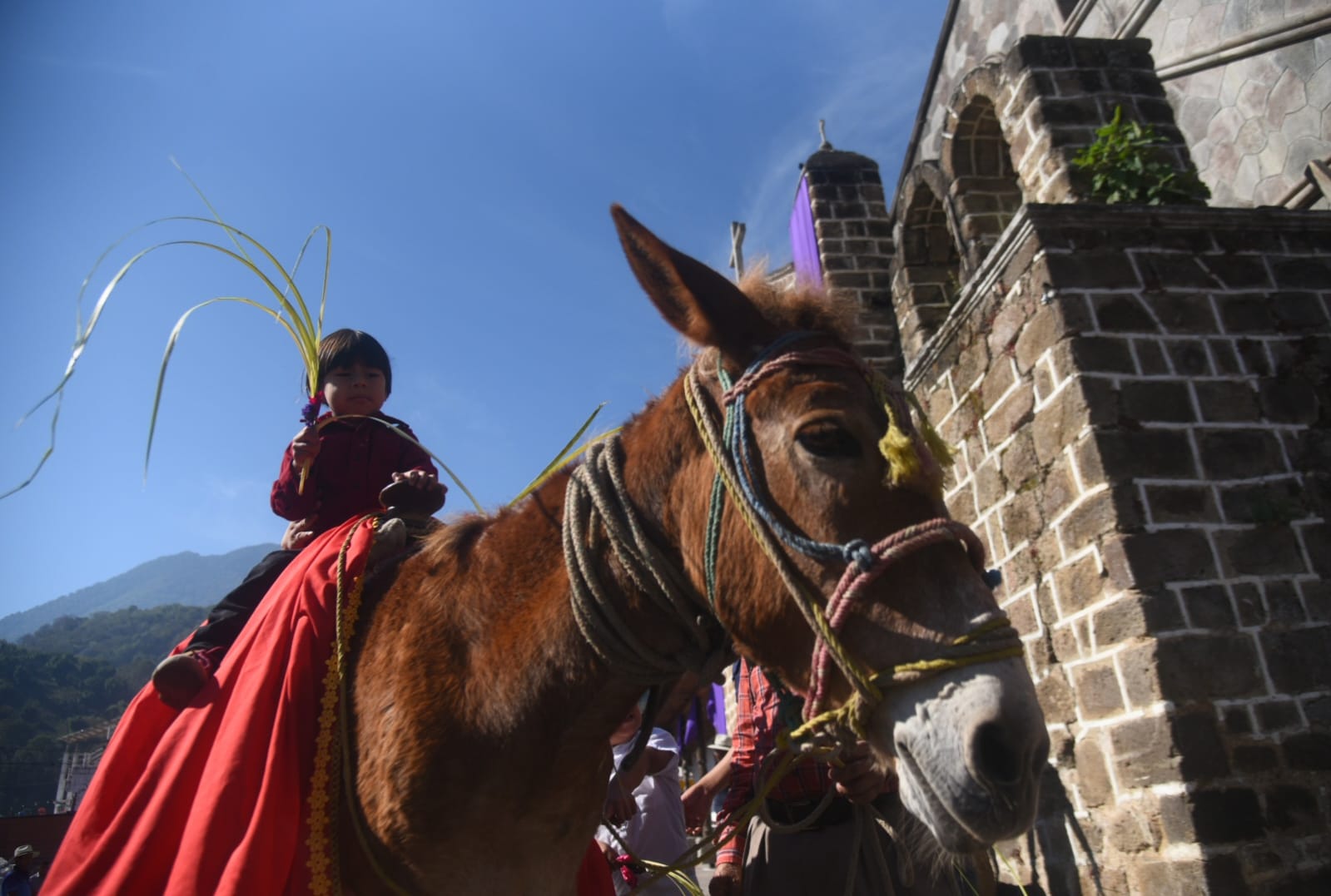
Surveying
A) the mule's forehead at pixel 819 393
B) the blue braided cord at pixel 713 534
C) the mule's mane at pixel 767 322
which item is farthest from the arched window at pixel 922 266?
the blue braided cord at pixel 713 534

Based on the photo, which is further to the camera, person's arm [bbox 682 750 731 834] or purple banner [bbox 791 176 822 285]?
purple banner [bbox 791 176 822 285]

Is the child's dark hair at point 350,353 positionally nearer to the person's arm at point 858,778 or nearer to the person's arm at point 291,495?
the person's arm at point 291,495

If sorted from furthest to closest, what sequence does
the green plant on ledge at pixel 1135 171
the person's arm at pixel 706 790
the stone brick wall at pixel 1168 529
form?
the green plant on ledge at pixel 1135 171 < the person's arm at pixel 706 790 < the stone brick wall at pixel 1168 529

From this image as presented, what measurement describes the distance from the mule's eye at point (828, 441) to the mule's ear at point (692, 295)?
0.33m

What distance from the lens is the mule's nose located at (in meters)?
1.33

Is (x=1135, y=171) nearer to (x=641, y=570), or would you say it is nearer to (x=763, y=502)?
(x=763, y=502)

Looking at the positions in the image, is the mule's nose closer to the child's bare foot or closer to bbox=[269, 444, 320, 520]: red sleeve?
the child's bare foot

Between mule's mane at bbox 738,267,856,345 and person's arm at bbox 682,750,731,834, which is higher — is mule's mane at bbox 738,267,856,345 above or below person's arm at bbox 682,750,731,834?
above

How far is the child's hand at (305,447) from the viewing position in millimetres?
2637

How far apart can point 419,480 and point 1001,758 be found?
1.91 m

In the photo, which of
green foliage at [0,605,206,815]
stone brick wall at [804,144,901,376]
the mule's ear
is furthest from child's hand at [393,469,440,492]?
green foliage at [0,605,206,815]

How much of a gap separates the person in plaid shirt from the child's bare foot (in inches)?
68.7

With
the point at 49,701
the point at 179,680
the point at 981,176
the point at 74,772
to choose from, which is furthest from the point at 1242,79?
the point at 49,701

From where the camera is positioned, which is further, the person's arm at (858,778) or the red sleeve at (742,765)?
the red sleeve at (742,765)
